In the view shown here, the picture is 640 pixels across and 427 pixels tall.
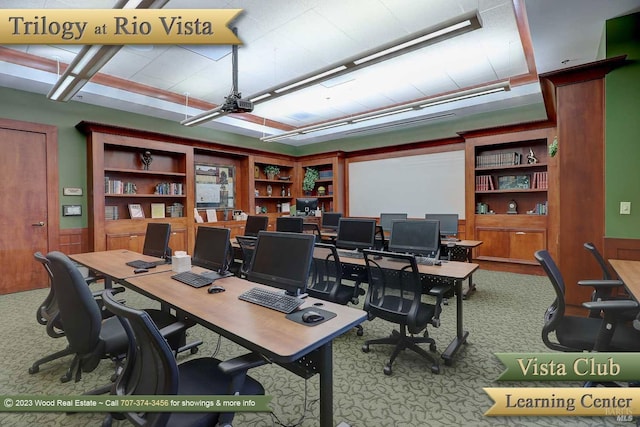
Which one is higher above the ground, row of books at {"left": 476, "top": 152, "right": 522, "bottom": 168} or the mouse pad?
row of books at {"left": 476, "top": 152, "right": 522, "bottom": 168}

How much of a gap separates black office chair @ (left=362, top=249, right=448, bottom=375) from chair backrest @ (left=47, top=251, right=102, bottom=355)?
6.02 ft

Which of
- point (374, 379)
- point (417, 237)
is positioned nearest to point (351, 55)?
point (417, 237)

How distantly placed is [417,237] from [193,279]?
2.22 meters

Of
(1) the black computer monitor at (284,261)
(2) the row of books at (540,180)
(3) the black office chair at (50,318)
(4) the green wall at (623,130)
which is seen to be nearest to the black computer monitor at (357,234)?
(1) the black computer monitor at (284,261)

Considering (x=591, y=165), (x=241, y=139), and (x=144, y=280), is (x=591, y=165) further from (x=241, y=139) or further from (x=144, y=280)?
(x=241, y=139)

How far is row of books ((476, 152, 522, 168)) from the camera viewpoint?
5.52 metres

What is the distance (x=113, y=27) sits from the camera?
227 cm

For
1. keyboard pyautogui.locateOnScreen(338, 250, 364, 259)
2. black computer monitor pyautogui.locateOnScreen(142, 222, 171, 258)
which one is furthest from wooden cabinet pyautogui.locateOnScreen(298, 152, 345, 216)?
black computer monitor pyautogui.locateOnScreen(142, 222, 171, 258)

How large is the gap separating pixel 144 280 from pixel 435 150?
19.4ft

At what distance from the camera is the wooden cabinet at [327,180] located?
7.86m

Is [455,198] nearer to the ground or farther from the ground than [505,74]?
nearer to the ground

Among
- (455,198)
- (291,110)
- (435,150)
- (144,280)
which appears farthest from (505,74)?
(144,280)

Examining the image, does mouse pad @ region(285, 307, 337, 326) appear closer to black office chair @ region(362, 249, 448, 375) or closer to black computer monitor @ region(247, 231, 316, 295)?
black computer monitor @ region(247, 231, 316, 295)

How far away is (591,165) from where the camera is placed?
10.3ft
